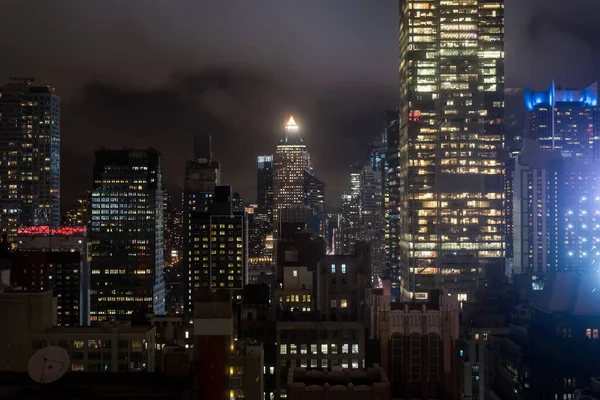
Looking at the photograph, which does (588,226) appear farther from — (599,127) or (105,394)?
(105,394)

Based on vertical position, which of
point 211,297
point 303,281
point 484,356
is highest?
point 211,297

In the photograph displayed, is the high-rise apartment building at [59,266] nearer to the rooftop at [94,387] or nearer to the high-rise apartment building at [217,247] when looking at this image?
the high-rise apartment building at [217,247]

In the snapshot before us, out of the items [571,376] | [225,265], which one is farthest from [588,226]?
[571,376]

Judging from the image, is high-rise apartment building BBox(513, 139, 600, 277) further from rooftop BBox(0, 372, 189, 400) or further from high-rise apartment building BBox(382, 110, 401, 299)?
rooftop BBox(0, 372, 189, 400)

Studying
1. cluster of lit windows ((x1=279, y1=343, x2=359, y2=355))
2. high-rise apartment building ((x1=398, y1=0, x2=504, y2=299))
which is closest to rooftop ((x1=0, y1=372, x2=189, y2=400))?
cluster of lit windows ((x1=279, y1=343, x2=359, y2=355))

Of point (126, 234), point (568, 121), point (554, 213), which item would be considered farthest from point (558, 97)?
point (126, 234)

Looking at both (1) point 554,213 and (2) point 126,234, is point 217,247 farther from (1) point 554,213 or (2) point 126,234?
(1) point 554,213
